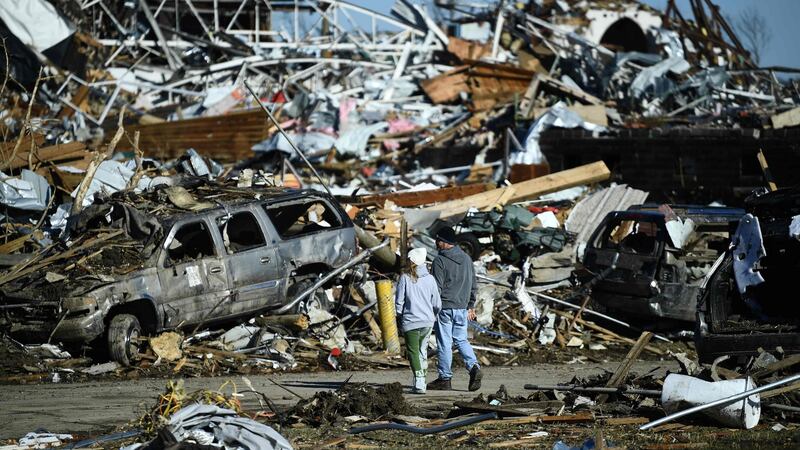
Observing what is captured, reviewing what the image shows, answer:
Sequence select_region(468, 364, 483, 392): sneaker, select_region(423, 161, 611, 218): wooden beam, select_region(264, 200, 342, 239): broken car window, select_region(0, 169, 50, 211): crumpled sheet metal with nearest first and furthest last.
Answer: select_region(468, 364, 483, 392): sneaker → select_region(264, 200, 342, 239): broken car window → select_region(0, 169, 50, 211): crumpled sheet metal → select_region(423, 161, 611, 218): wooden beam

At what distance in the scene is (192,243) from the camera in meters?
14.3

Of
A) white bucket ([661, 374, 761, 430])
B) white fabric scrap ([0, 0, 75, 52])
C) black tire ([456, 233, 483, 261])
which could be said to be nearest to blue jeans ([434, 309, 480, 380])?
white bucket ([661, 374, 761, 430])

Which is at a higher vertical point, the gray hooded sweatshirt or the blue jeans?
the gray hooded sweatshirt

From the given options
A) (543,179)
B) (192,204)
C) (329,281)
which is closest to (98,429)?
(192,204)

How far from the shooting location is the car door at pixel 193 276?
13617mm

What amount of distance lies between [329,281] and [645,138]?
487 inches

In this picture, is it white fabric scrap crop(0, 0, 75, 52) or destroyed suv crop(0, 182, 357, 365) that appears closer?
destroyed suv crop(0, 182, 357, 365)

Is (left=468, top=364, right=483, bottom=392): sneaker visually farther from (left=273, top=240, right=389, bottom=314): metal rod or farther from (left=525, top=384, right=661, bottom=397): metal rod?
(left=273, top=240, right=389, bottom=314): metal rod

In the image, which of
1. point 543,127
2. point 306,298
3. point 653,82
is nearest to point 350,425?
point 306,298

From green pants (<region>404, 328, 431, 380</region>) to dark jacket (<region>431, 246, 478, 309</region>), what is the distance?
43 cm

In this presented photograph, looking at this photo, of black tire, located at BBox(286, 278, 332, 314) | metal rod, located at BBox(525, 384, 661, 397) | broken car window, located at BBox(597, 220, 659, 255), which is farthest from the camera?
broken car window, located at BBox(597, 220, 659, 255)

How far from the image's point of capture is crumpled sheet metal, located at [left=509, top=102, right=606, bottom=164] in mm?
26359

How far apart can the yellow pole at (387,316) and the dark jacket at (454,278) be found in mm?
2626

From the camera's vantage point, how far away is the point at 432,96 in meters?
31.7
